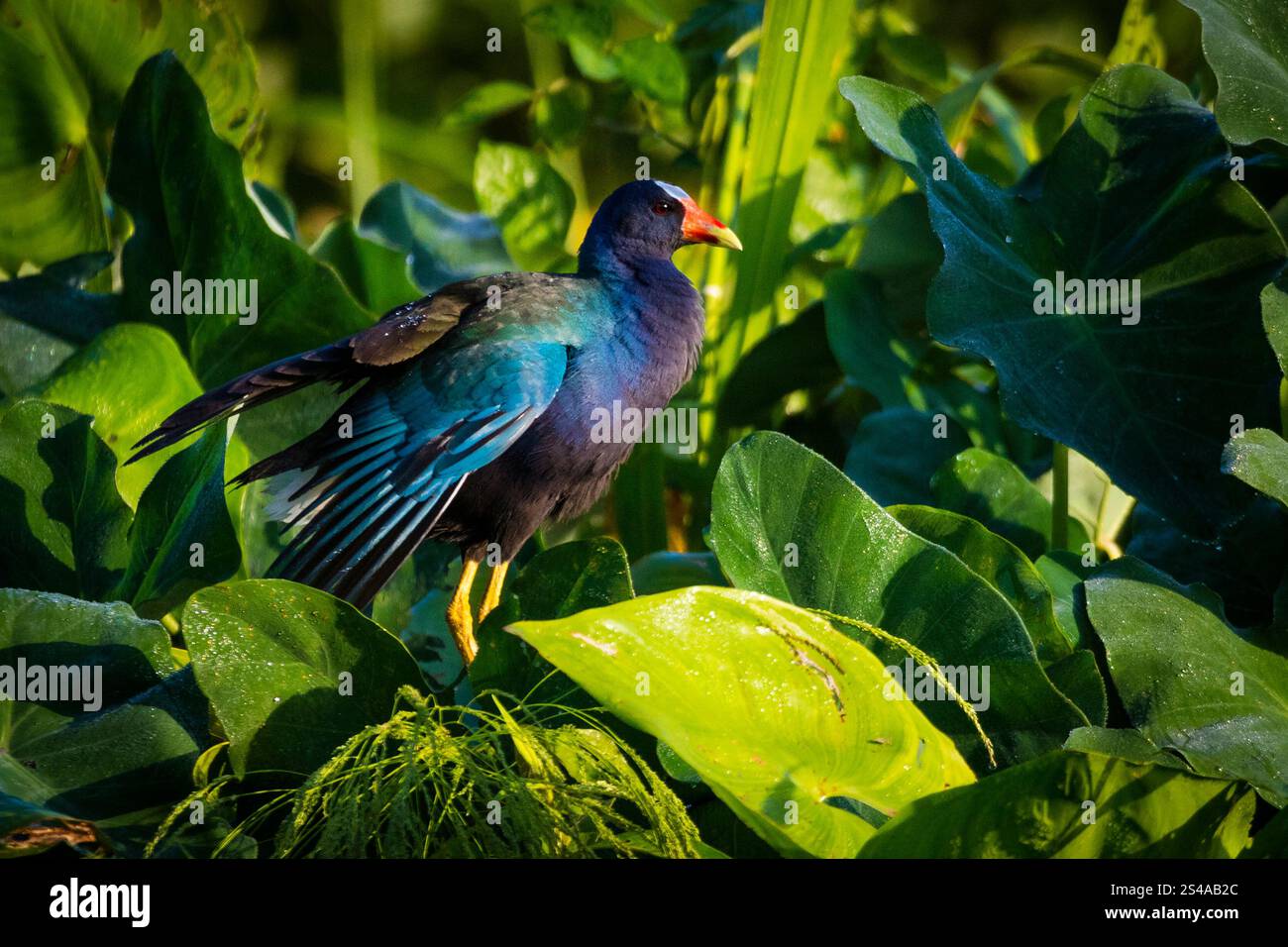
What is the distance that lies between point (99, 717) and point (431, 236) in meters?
1.13

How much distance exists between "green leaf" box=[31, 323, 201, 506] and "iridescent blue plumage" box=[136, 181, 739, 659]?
5 cm

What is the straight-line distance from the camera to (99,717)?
4.06 feet

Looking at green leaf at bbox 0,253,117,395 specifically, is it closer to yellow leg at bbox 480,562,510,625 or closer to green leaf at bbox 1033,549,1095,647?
yellow leg at bbox 480,562,510,625

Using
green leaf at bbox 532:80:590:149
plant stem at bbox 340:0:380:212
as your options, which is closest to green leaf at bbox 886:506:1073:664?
green leaf at bbox 532:80:590:149

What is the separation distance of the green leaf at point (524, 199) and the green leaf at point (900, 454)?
78 centimetres

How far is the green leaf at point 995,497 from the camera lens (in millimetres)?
1571

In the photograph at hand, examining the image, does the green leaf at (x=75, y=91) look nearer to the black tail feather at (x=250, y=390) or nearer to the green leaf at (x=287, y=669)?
the black tail feather at (x=250, y=390)

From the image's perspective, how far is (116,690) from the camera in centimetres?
128

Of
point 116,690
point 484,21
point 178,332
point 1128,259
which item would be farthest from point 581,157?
point 116,690

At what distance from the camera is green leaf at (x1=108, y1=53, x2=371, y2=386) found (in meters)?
1.79

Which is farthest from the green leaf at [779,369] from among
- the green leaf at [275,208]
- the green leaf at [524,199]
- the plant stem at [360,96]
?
the plant stem at [360,96]

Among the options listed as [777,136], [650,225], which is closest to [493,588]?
[650,225]

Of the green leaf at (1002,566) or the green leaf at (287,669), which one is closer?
the green leaf at (287,669)

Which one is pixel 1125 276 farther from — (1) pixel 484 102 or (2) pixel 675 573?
(1) pixel 484 102
